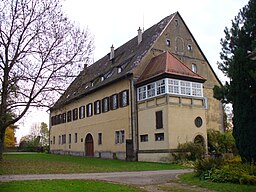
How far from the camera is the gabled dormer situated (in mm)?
30891

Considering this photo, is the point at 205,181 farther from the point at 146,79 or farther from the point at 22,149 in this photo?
the point at 22,149

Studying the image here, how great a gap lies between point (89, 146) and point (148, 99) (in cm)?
1427

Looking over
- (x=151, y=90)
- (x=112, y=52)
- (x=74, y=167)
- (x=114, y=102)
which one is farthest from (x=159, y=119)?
(x=112, y=52)

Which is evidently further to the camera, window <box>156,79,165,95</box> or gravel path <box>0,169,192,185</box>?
window <box>156,79,165,95</box>

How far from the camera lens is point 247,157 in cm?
1500

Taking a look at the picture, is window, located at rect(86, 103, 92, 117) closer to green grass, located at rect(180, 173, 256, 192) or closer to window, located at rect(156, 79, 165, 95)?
window, located at rect(156, 79, 165, 95)

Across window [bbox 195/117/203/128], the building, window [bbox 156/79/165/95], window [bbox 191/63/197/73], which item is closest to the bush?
the building

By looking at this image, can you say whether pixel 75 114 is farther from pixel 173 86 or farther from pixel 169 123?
pixel 169 123

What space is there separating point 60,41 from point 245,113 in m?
14.1

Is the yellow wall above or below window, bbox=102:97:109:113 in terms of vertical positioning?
below

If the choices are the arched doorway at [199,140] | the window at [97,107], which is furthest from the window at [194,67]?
the window at [97,107]

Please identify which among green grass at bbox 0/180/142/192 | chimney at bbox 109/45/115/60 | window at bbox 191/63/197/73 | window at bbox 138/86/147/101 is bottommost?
green grass at bbox 0/180/142/192

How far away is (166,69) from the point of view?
3103 centimetres

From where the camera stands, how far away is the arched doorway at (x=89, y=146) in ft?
141
